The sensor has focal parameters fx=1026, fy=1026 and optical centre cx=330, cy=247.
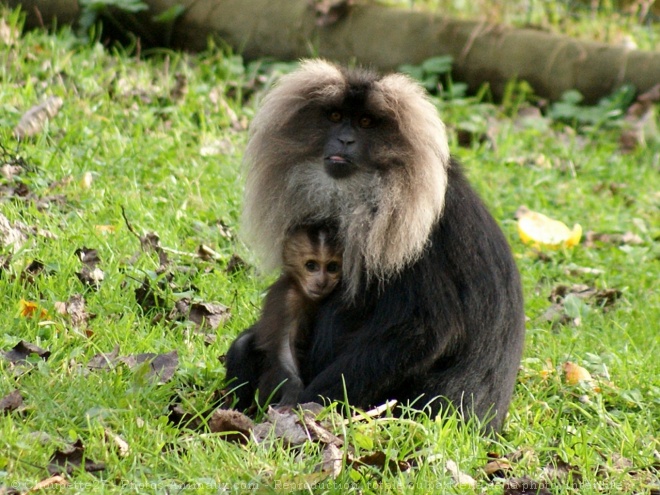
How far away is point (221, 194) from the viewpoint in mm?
6082

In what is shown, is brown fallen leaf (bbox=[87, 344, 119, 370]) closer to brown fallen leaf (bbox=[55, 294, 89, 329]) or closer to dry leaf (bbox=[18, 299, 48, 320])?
brown fallen leaf (bbox=[55, 294, 89, 329])

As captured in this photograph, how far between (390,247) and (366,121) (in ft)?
1.74

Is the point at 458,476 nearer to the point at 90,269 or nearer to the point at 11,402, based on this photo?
the point at 11,402

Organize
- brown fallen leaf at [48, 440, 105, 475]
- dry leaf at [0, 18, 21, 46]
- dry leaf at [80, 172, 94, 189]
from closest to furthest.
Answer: brown fallen leaf at [48, 440, 105, 475] < dry leaf at [80, 172, 94, 189] < dry leaf at [0, 18, 21, 46]

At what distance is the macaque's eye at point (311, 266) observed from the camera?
3.94m

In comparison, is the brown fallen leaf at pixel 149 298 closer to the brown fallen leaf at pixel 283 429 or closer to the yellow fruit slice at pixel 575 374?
the brown fallen leaf at pixel 283 429

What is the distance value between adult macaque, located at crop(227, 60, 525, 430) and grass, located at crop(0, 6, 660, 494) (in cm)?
24

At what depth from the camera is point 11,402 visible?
11.4 ft

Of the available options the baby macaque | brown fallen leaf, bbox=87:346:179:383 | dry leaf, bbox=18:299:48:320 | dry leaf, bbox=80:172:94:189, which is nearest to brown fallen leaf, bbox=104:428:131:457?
brown fallen leaf, bbox=87:346:179:383

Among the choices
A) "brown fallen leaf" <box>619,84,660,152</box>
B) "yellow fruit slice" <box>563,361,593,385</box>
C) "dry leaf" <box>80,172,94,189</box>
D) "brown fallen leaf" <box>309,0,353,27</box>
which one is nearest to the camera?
"yellow fruit slice" <box>563,361,593,385</box>

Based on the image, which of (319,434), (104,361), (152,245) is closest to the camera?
(319,434)

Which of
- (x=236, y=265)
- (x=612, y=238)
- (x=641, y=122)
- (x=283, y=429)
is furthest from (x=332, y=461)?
(x=641, y=122)

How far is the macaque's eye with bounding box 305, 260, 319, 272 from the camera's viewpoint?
12.9 feet

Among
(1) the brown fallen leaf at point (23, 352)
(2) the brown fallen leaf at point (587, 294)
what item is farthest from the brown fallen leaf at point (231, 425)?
(2) the brown fallen leaf at point (587, 294)
